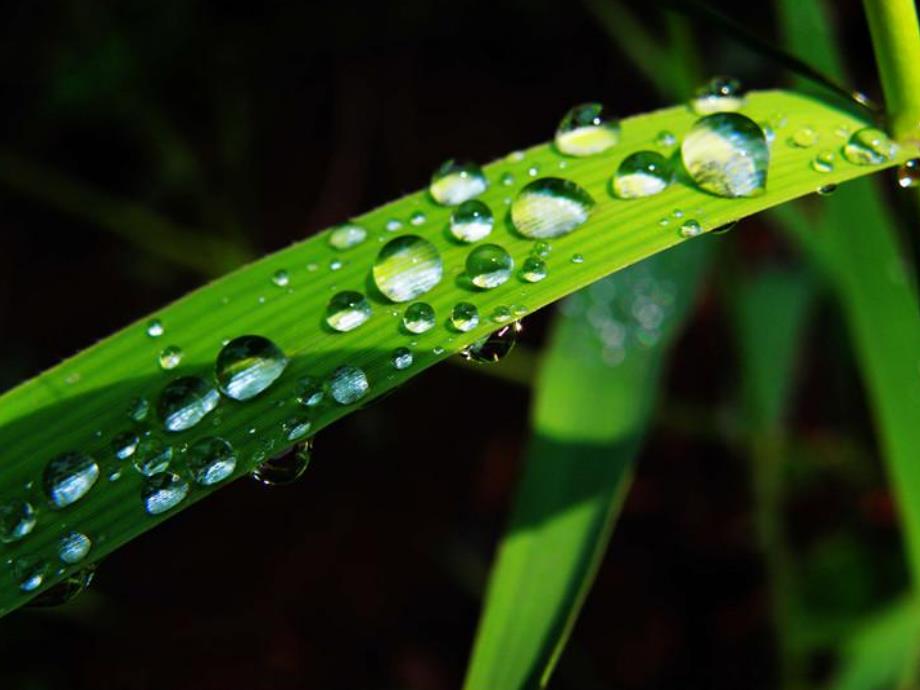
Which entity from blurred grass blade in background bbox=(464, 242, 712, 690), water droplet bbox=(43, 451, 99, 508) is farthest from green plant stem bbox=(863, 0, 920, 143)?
water droplet bbox=(43, 451, 99, 508)

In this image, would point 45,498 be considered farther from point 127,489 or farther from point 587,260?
point 587,260

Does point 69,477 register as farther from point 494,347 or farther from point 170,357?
point 494,347

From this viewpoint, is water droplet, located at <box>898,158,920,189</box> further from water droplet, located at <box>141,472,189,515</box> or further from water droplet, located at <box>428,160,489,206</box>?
water droplet, located at <box>141,472,189,515</box>

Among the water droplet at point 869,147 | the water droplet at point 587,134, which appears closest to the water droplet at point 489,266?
the water droplet at point 587,134

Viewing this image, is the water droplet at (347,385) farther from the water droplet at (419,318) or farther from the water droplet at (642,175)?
the water droplet at (642,175)

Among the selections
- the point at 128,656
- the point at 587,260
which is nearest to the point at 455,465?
the point at 128,656

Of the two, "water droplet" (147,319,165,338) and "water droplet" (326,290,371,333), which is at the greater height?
"water droplet" (147,319,165,338)
